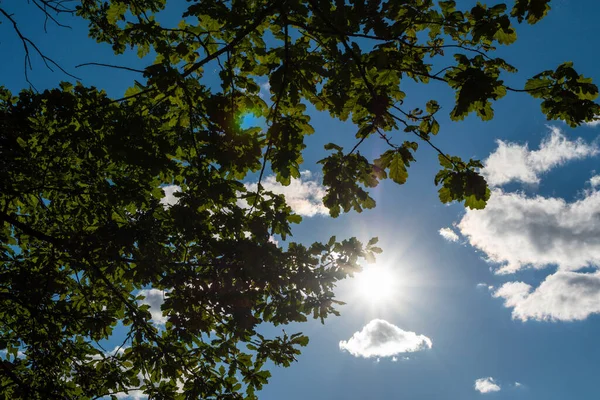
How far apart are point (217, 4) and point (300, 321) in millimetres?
4596

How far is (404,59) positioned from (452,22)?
69 centimetres

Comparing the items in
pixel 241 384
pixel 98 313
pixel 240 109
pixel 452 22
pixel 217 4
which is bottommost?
pixel 241 384

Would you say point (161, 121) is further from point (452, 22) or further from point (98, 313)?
point (452, 22)

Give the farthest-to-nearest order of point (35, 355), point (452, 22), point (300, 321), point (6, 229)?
1. point (6, 229)
2. point (35, 355)
3. point (300, 321)
4. point (452, 22)

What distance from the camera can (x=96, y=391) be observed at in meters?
6.50

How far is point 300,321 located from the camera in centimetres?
540

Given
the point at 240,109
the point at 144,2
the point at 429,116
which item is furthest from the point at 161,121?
the point at 429,116

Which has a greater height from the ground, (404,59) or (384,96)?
(404,59)

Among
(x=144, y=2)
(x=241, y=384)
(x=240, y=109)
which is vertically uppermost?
(x=144, y=2)

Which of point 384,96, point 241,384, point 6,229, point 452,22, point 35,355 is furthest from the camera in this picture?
point 6,229

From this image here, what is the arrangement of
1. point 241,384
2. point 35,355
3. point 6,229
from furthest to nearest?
point 6,229 < point 35,355 < point 241,384

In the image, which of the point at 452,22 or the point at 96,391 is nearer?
the point at 452,22

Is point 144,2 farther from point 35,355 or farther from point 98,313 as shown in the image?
point 35,355

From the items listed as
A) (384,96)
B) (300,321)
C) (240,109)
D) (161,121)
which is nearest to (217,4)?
(240,109)
